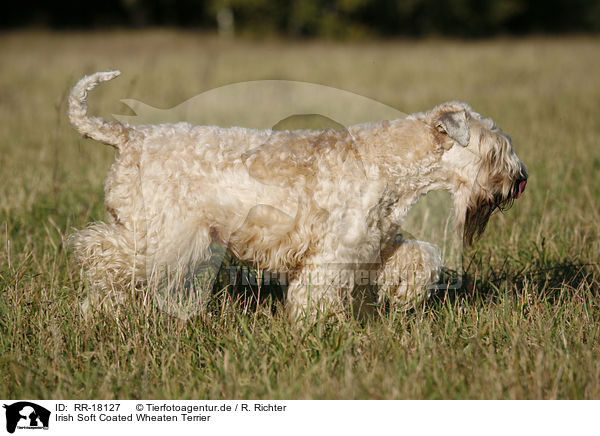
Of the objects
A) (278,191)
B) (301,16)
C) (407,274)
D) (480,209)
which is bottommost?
(407,274)

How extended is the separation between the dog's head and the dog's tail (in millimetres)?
1875

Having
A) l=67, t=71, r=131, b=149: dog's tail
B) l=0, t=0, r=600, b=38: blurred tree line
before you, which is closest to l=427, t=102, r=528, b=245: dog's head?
l=67, t=71, r=131, b=149: dog's tail

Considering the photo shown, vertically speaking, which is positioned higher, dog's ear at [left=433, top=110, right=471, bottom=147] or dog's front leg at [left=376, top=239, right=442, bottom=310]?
dog's ear at [left=433, top=110, right=471, bottom=147]

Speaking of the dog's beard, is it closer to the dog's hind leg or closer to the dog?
the dog

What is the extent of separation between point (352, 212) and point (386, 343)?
2.55 feet

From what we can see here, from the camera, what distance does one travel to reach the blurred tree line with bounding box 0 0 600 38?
37.7 m

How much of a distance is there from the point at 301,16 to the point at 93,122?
3651cm

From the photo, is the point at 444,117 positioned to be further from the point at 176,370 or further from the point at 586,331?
the point at 176,370

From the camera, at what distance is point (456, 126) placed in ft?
11.1
